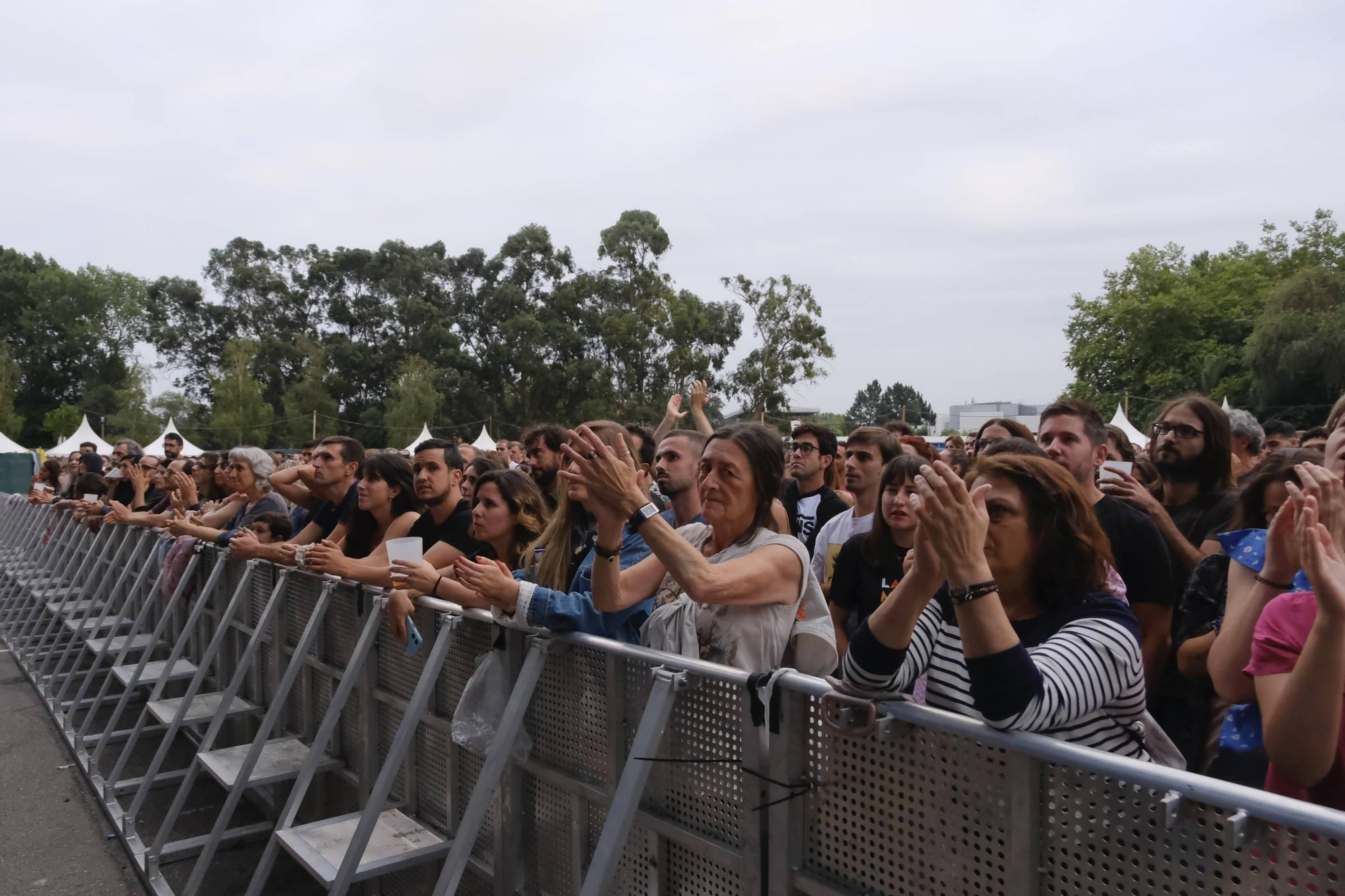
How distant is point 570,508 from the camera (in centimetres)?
364

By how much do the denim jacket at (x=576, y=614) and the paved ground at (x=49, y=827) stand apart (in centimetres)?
294

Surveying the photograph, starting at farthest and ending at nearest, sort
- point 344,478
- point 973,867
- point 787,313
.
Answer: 1. point 787,313
2. point 344,478
3. point 973,867

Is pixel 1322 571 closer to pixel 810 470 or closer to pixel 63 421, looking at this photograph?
pixel 810 470

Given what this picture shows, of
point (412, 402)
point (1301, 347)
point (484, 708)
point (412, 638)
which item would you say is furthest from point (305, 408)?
point (484, 708)

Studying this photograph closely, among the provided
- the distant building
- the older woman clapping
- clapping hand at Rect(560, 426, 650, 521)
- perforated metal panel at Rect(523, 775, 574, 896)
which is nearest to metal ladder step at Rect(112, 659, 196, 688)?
perforated metal panel at Rect(523, 775, 574, 896)

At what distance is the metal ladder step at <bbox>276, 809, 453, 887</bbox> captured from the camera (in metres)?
3.39

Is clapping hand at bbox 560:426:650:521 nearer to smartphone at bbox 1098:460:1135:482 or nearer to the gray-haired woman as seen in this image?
smartphone at bbox 1098:460:1135:482

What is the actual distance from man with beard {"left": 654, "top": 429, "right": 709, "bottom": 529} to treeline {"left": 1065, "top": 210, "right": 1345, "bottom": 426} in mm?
48103

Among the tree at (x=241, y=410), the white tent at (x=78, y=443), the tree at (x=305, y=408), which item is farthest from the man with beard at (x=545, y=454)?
the tree at (x=305, y=408)

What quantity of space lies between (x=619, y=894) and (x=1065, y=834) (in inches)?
59.2

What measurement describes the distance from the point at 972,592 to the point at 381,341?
65426mm

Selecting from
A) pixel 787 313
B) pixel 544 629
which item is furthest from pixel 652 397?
pixel 544 629

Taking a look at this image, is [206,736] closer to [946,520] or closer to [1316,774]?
[946,520]

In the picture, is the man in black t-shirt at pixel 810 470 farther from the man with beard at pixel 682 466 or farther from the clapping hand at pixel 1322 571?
the clapping hand at pixel 1322 571
